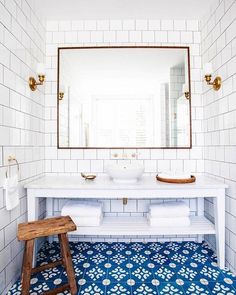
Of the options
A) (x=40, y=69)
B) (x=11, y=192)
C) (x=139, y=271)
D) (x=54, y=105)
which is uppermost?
(x=40, y=69)

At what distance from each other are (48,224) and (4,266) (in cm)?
45

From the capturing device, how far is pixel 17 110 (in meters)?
1.81

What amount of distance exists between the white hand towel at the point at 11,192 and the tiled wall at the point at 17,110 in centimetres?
4

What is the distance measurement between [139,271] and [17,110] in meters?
1.67

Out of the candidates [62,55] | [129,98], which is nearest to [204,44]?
[129,98]

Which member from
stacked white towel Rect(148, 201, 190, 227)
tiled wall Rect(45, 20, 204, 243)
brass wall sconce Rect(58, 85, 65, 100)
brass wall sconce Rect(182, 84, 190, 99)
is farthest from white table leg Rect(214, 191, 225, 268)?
brass wall sconce Rect(58, 85, 65, 100)

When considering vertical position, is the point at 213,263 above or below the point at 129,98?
below

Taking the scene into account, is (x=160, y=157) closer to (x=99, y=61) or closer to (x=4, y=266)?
(x=99, y=61)

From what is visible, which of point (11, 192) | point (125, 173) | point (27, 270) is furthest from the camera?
point (125, 173)

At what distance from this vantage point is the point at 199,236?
2.34 m

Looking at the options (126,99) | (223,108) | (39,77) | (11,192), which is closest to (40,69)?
(39,77)

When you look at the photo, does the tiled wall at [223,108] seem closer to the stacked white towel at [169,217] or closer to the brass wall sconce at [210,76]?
the brass wall sconce at [210,76]

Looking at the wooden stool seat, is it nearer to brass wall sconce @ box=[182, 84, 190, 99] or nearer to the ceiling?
brass wall sconce @ box=[182, 84, 190, 99]

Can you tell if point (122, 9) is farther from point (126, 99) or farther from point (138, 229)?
point (138, 229)
